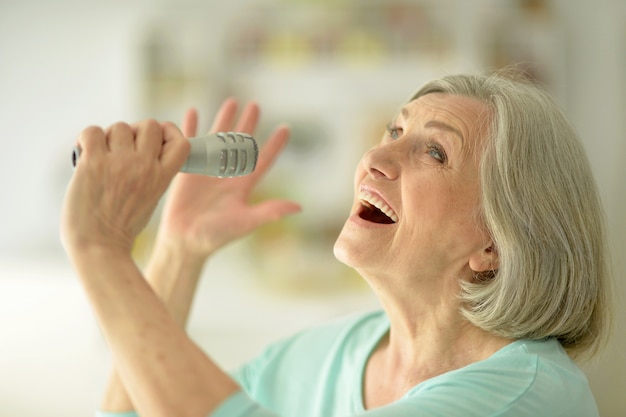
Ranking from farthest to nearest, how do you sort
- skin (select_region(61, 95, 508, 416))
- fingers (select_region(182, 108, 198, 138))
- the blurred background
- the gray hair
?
the blurred background → fingers (select_region(182, 108, 198, 138)) → the gray hair → skin (select_region(61, 95, 508, 416))

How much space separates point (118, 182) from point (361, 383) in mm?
519

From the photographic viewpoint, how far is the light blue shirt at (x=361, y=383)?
3.07ft

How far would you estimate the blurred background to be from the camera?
280 cm

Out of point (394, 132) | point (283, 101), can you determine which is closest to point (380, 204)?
point (394, 132)

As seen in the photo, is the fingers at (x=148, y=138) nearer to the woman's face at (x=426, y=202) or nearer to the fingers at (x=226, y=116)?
the woman's face at (x=426, y=202)

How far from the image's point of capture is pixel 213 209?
142cm

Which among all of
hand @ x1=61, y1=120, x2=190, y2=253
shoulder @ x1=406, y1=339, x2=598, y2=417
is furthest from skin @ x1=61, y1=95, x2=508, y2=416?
shoulder @ x1=406, y1=339, x2=598, y2=417

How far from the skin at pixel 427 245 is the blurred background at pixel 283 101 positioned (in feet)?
5.19

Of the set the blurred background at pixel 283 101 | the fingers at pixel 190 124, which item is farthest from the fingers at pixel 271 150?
the blurred background at pixel 283 101

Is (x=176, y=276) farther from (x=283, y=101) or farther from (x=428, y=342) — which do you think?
(x=283, y=101)

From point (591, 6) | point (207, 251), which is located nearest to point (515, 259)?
point (207, 251)

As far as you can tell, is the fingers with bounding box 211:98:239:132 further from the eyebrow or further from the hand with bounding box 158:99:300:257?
the eyebrow

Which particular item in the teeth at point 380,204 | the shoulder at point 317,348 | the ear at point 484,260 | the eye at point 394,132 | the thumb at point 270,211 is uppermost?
the eye at point 394,132

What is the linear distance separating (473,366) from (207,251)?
535 mm
